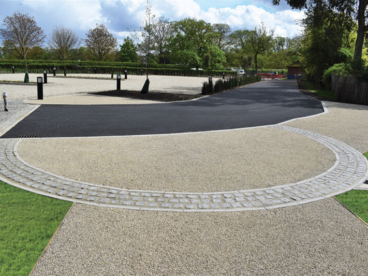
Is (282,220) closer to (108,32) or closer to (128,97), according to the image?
(128,97)

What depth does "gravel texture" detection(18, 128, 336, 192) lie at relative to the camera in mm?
4840

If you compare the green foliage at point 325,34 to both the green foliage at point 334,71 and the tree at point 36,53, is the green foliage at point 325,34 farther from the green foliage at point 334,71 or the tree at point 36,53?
the tree at point 36,53

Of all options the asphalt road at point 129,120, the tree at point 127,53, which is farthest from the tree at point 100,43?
the asphalt road at point 129,120

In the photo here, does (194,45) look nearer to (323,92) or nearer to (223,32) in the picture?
(223,32)

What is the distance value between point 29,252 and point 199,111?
1021 cm

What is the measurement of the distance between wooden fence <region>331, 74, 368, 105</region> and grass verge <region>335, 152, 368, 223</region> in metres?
13.9

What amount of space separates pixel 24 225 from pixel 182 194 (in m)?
1.95

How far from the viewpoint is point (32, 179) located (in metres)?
4.76

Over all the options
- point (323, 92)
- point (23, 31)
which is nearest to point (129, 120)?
point (323, 92)

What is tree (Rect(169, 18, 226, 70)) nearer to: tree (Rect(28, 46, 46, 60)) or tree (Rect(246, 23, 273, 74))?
tree (Rect(246, 23, 273, 74))

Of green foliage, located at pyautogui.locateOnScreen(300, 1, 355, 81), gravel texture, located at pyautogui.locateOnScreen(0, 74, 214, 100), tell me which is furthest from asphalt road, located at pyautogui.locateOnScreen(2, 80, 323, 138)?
green foliage, located at pyautogui.locateOnScreen(300, 1, 355, 81)

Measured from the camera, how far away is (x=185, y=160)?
593cm

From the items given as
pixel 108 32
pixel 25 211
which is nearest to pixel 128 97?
pixel 25 211

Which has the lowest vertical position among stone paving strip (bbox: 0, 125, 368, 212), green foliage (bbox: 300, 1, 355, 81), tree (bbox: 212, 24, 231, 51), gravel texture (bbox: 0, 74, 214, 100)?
stone paving strip (bbox: 0, 125, 368, 212)
